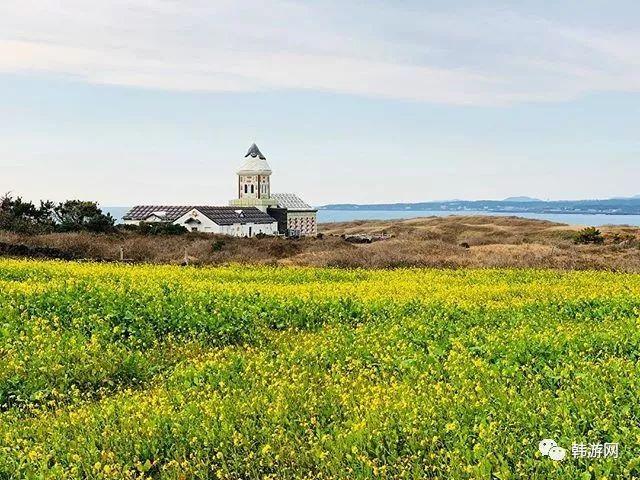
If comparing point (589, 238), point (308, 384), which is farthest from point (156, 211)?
point (308, 384)

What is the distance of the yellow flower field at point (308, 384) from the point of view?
7832 millimetres

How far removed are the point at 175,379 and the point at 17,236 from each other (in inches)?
1883

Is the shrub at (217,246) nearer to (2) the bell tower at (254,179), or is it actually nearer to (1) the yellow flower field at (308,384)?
(1) the yellow flower field at (308,384)

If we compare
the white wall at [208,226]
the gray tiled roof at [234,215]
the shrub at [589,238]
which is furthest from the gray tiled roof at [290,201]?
the shrub at [589,238]

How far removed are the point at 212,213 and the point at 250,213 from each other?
34.4ft

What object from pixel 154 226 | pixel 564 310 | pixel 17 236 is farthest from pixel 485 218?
pixel 564 310

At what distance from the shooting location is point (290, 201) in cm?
10575

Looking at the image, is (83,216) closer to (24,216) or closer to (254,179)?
A: (24,216)

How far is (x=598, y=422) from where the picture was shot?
25.6 feet

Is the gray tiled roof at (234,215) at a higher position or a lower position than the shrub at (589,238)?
higher

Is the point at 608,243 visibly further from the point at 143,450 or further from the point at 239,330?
the point at 143,450

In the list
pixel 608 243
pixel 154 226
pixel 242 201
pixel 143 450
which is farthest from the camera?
pixel 242 201

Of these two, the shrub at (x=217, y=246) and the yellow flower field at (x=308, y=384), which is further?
the shrub at (x=217, y=246)

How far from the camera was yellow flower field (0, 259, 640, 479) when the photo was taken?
7.83 m
